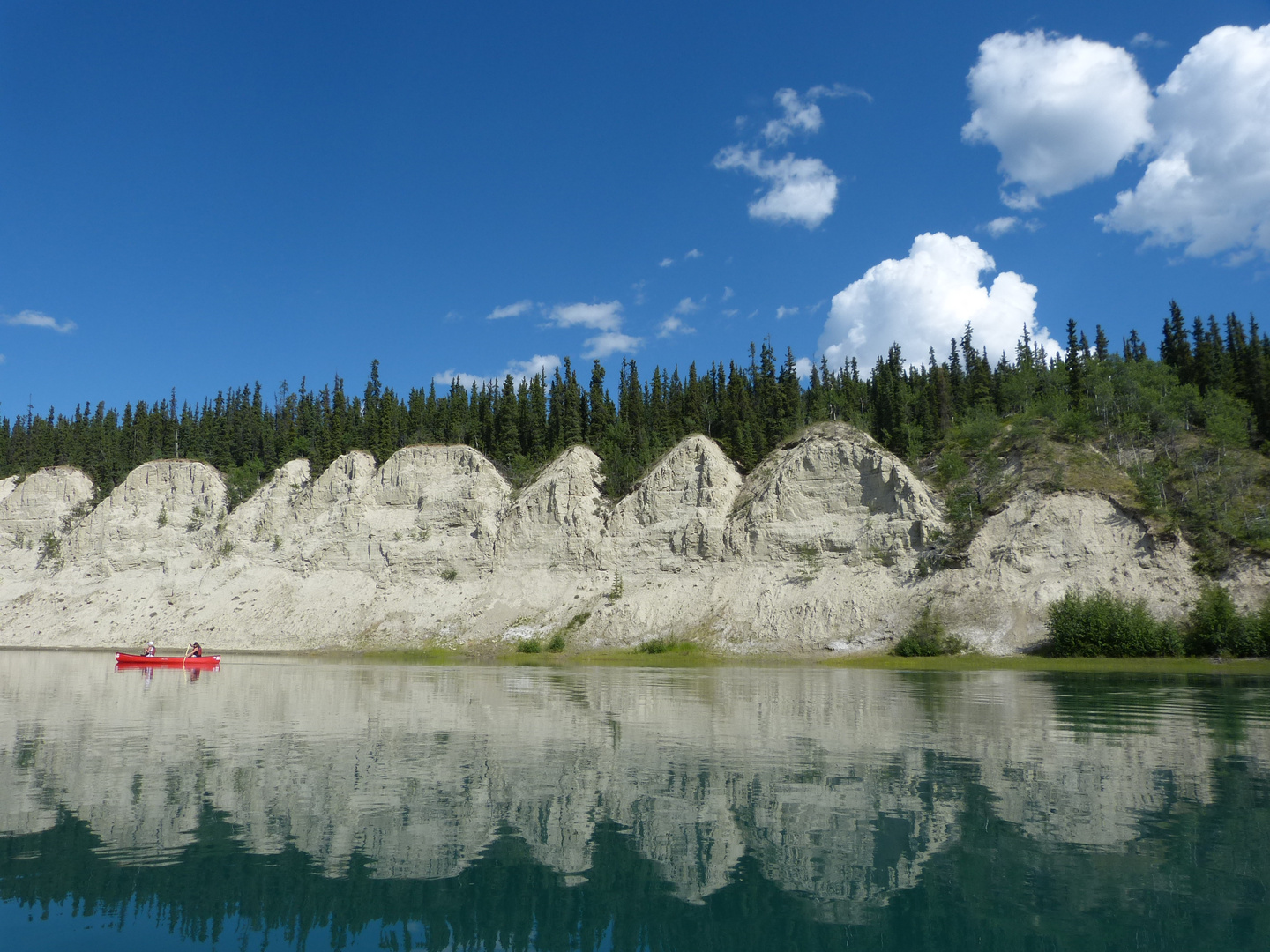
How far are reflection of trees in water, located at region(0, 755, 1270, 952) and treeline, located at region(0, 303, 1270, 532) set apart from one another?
68.8 metres

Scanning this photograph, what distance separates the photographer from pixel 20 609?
8850cm

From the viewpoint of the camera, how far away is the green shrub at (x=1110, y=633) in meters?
Answer: 58.6

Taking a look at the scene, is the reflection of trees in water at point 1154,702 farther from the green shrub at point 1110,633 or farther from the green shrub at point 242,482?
the green shrub at point 242,482

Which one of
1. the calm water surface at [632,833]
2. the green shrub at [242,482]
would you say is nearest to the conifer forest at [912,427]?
the green shrub at [242,482]

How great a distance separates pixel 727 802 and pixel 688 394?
8797cm

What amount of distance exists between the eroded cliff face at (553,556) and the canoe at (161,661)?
23.8 metres

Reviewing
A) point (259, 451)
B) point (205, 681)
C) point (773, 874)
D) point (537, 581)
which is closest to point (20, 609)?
point (259, 451)

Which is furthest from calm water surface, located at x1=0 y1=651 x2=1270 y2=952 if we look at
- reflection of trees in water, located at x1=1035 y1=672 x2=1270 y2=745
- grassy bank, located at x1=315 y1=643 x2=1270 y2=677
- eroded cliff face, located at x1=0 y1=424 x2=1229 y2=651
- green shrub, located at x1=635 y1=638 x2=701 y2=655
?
green shrub, located at x1=635 y1=638 x2=701 y2=655

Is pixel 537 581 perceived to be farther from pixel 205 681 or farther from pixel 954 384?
pixel 954 384

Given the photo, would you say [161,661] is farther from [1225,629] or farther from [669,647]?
[1225,629]

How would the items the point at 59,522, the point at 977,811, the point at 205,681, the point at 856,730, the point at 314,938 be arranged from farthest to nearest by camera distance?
the point at 59,522
the point at 205,681
the point at 856,730
the point at 977,811
the point at 314,938

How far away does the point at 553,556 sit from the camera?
8444cm

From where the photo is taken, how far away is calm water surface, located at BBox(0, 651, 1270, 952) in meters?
9.33

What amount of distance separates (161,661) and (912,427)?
244ft
